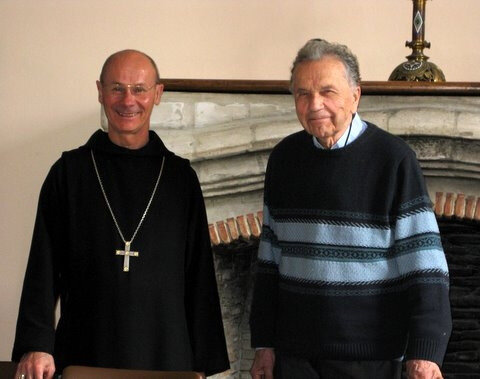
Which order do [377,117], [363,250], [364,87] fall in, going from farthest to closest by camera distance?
[377,117], [364,87], [363,250]

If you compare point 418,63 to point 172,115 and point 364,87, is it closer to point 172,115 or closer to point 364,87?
point 364,87

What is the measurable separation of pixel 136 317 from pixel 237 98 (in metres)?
1.23

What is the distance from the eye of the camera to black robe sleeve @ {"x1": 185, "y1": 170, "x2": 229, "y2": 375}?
3.06 metres

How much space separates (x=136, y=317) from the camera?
9.68 feet

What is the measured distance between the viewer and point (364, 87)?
3.74 metres

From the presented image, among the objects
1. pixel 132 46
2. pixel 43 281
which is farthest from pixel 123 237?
pixel 132 46

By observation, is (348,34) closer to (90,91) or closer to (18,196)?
(90,91)

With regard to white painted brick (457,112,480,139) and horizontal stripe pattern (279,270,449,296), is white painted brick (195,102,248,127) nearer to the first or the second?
white painted brick (457,112,480,139)

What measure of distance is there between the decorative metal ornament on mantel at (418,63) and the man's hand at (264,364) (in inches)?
57.3

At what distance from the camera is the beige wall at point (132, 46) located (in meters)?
4.23

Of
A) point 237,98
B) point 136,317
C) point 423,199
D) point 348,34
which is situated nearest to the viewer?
point 423,199

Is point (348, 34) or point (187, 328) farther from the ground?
point (348, 34)

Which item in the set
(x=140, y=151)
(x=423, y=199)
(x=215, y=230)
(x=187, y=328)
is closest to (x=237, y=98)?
(x=215, y=230)

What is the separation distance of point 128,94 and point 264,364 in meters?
0.89
